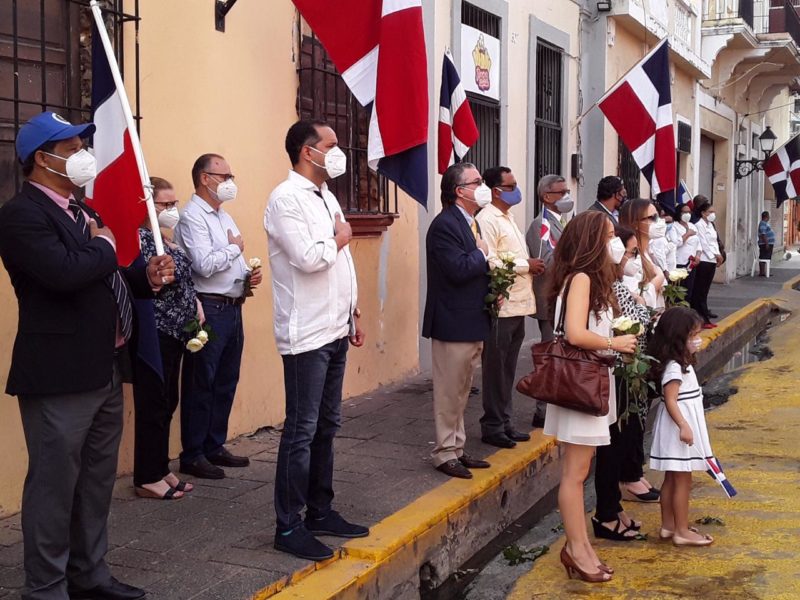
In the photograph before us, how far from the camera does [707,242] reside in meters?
13.9

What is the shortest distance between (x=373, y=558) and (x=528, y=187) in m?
7.99

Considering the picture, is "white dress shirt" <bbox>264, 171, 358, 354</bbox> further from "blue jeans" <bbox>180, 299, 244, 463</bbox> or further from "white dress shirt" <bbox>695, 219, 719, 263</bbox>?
"white dress shirt" <bbox>695, 219, 719, 263</bbox>

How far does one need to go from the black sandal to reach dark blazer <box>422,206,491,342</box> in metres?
1.28

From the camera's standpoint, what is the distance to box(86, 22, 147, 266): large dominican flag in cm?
423

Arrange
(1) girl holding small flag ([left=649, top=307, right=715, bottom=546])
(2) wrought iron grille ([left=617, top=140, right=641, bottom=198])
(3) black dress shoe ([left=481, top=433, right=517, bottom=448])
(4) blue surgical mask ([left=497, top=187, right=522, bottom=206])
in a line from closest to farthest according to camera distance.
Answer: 1. (1) girl holding small flag ([left=649, top=307, right=715, bottom=546])
2. (3) black dress shoe ([left=481, top=433, right=517, bottom=448])
3. (4) blue surgical mask ([left=497, top=187, right=522, bottom=206])
4. (2) wrought iron grille ([left=617, top=140, right=641, bottom=198])

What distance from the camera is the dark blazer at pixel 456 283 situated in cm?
582

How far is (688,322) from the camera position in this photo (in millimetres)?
5164

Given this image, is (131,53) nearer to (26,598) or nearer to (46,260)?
(46,260)

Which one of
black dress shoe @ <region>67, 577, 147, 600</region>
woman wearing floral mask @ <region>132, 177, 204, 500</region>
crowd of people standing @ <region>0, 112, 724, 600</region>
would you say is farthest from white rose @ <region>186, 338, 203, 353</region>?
black dress shoe @ <region>67, 577, 147, 600</region>

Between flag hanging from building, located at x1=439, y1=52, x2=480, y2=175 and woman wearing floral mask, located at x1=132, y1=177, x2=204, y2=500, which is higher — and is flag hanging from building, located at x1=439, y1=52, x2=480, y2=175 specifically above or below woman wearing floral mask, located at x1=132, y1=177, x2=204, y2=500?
above

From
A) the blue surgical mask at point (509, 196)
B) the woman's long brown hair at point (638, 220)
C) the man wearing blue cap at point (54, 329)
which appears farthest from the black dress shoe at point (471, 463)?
the man wearing blue cap at point (54, 329)

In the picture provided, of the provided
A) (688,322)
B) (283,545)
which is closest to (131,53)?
(283,545)

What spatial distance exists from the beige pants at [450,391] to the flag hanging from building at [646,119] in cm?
521

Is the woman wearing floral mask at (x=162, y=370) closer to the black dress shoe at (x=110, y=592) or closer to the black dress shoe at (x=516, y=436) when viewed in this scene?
the black dress shoe at (x=110, y=592)
